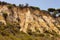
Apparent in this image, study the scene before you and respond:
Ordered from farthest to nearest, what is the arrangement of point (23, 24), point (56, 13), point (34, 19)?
point (56, 13)
point (34, 19)
point (23, 24)

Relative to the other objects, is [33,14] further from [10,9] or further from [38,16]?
[10,9]

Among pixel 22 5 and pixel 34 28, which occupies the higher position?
pixel 22 5

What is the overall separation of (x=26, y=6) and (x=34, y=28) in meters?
8.35

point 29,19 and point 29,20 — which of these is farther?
point 29,19

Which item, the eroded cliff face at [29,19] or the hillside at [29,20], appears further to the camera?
the eroded cliff face at [29,19]

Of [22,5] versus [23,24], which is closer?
[23,24]

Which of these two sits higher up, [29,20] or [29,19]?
[29,19]

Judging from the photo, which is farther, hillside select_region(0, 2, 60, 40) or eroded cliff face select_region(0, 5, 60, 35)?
eroded cliff face select_region(0, 5, 60, 35)

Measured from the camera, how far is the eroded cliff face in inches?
2167

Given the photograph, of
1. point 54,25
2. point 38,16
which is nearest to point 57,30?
point 54,25

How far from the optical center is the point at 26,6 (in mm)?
64000

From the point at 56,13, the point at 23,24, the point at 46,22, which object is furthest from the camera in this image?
the point at 56,13

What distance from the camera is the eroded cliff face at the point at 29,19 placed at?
181 ft

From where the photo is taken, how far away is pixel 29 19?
6003 cm
